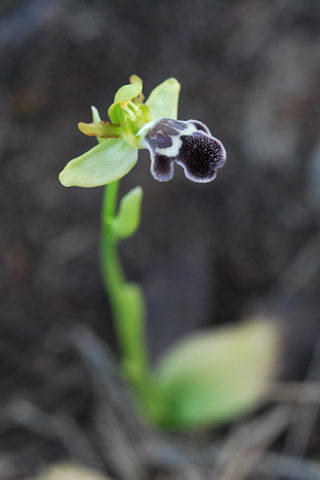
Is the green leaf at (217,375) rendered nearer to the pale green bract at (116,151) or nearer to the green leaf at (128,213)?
the green leaf at (128,213)

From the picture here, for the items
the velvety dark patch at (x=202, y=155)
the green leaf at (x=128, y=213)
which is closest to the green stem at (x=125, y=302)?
the green leaf at (x=128, y=213)

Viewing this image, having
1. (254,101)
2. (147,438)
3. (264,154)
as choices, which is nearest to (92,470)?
(147,438)

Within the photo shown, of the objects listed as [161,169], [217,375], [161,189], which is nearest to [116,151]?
[161,169]

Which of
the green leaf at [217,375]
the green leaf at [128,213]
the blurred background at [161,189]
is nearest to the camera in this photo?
the green leaf at [128,213]

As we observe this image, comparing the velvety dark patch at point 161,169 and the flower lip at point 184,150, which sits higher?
the flower lip at point 184,150

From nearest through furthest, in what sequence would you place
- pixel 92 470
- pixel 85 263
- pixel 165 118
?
1. pixel 165 118
2. pixel 92 470
3. pixel 85 263

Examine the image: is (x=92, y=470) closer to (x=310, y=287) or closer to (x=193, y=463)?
(x=193, y=463)

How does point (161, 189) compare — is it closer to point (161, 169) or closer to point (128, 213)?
point (128, 213)
